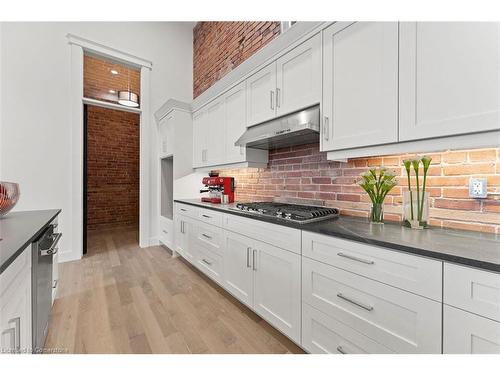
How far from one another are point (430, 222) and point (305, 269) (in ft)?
2.85

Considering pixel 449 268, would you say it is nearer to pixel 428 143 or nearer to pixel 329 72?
pixel 428 143

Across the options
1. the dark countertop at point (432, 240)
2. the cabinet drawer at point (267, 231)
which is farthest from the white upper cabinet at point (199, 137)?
the dark countertop at point (432, 240)

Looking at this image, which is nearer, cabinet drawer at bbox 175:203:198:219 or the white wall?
cabinet drawer at bbox 175:203:198:219

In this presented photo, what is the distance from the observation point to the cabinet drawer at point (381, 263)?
903 mm

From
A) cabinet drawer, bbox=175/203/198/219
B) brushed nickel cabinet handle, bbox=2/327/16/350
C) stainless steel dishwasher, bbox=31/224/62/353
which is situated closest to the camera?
brushed nickel cabinet handle, bbox=2/327/16/350

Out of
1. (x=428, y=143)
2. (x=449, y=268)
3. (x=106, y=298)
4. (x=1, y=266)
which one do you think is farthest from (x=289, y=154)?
(x=106, y=298)

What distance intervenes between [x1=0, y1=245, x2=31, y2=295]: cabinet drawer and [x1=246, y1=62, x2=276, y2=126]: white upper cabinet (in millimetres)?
1953

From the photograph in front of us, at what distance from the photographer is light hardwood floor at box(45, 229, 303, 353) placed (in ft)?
5.03

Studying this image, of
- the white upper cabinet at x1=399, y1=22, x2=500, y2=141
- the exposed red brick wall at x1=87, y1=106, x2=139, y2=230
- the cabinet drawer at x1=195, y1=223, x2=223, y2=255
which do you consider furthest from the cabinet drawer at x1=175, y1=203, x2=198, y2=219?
the exposed red brick wall at x1=87, y1=106, x2=139, y2=230

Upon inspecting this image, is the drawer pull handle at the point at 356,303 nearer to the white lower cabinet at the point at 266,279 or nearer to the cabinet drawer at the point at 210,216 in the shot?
the white lower cabinet at the point at 266,279

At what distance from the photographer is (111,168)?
17.1 ft

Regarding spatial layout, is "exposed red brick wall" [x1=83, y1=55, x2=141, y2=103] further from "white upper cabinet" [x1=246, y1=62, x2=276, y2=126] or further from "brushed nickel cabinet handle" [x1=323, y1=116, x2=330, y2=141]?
"brushed nickel cabinet handle" [x1=323, y1=116, x2=330, y2=141]

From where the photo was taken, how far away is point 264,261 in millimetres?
1698

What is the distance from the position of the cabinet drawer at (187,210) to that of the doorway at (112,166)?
5.47ft
